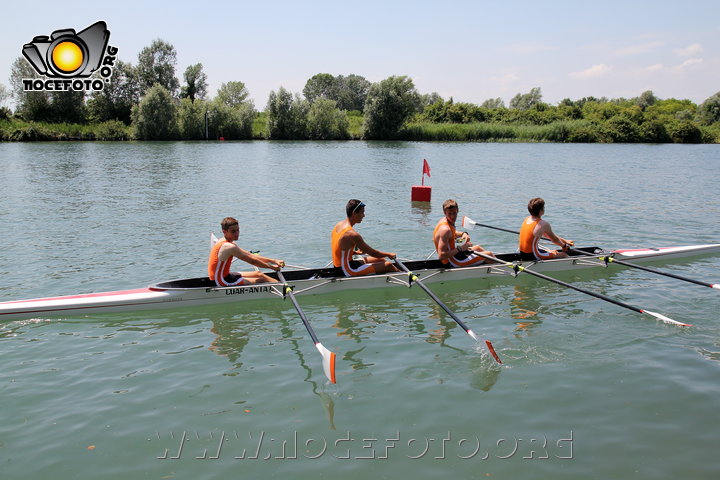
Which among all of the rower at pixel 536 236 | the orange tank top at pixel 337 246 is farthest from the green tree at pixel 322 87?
the orange tank top at pixel 337 246

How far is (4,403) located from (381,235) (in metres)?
10.8

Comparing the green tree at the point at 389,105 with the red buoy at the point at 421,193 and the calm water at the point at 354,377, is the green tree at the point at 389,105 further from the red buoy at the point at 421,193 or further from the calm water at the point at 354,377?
the calm water at the point at 354,377

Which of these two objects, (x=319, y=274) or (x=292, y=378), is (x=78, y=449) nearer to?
(x=292, y=378)

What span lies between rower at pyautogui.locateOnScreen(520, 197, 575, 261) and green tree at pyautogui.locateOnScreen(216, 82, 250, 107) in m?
75.2

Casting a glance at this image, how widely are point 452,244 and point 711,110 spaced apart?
83947 mm

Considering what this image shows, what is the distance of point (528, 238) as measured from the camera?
10.7 meters

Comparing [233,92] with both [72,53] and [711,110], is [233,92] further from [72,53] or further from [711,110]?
[711,110]

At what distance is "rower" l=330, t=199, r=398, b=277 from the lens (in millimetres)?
8859

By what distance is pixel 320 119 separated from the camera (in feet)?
229

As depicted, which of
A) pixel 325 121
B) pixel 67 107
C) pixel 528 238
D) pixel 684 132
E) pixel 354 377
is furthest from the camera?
pixel 325 121

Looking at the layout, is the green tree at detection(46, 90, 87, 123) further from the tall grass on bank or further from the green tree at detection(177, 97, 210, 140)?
the green tree at detection(177, 97, 210, 140)

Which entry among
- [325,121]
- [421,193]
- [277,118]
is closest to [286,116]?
[277,118]

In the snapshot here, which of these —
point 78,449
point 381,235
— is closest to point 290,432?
point 78,449

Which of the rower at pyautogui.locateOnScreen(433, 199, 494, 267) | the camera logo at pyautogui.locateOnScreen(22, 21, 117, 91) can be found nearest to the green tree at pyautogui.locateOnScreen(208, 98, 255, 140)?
the camera logo at pyautogui.locateOnScreen(22, 21, 117, 91)
